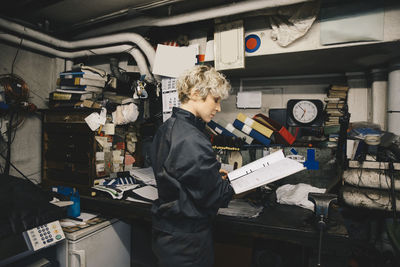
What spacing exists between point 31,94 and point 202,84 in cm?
241

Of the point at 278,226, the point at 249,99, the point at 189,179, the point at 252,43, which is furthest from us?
the point at 249,99

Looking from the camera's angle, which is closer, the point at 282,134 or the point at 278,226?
the point at 278,226

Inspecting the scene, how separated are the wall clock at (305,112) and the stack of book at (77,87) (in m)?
2.08

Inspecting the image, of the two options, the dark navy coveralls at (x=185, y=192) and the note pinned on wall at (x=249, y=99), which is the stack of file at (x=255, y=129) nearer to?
the note pinned on wall at (x=249, y=99)

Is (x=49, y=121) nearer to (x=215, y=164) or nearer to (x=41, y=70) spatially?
(x=41, y=70)

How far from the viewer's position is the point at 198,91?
1.23m

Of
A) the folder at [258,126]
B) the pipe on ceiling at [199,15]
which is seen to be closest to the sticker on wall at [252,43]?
the pipe on ceiling at [199,15]

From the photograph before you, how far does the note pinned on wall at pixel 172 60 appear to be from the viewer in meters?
2.27

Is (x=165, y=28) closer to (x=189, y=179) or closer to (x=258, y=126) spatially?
(x=258, y=126)

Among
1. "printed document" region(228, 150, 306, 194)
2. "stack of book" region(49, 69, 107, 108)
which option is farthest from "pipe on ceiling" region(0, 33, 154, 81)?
"printed document" region(228, 150, 306, 194)

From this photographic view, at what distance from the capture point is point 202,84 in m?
1.22

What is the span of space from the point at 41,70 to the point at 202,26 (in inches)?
78.1

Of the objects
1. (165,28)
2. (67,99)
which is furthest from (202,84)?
(67,99)

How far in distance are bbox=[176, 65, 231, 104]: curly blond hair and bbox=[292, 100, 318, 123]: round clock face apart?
60.7 inches
